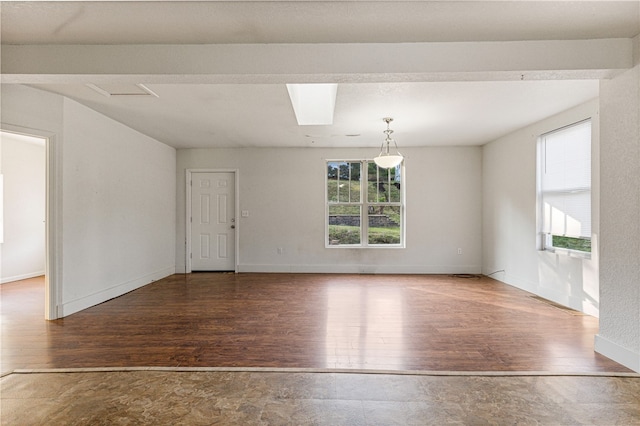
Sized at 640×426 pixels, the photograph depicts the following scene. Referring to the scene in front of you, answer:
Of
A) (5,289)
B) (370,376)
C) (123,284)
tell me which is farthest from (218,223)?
(370,376)

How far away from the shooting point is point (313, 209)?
6.04m

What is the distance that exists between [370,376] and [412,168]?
4.57 m

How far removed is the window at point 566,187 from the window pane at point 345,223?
301 cm

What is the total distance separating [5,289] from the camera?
4.73m

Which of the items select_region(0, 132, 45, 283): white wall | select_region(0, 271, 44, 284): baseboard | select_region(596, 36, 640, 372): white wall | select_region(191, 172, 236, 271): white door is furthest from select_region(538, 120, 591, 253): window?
select_region(0, 271, 44, 284): baseboard

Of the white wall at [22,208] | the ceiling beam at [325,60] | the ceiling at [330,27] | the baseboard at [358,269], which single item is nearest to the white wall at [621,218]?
the ceiling beam at [325,60]

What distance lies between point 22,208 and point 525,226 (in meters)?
8.54

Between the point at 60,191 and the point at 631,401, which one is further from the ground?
the point at 60,191

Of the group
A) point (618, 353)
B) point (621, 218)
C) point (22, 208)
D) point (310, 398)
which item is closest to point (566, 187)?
point (621, 218)

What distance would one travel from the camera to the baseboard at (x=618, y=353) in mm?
2217

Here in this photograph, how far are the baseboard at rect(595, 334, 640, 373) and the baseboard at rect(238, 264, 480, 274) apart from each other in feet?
11.0

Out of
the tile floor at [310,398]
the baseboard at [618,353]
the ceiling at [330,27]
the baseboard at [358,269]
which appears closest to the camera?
the tile floor at [310,398]

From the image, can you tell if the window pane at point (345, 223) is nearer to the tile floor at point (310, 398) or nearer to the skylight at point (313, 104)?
the skylight at point (313, 104)

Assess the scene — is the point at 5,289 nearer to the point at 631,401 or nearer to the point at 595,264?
the point at 631,401
